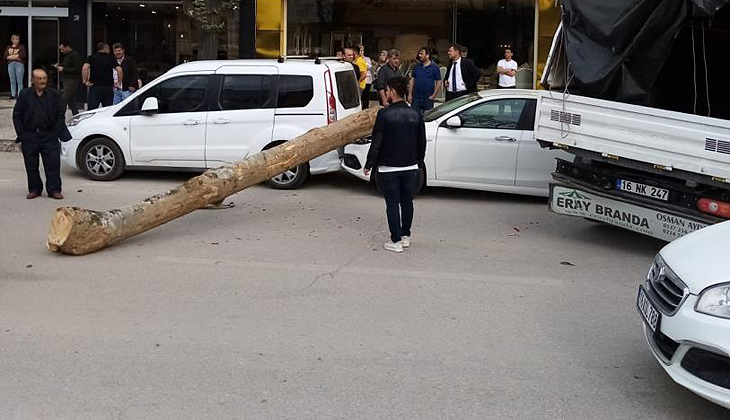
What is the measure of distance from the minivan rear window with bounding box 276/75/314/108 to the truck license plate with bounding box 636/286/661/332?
750cm

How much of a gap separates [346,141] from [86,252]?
3960mm

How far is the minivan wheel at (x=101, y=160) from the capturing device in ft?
40.5

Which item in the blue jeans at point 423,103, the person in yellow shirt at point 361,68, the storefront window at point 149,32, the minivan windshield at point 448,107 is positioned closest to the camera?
the minivan windshield at point 448,107

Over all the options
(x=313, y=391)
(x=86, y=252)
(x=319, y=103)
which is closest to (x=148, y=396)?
(x=313, y=391)

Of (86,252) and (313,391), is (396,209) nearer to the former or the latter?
(86,252)

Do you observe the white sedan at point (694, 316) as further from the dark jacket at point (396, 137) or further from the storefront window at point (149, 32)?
the storefront window at point (149, 32)

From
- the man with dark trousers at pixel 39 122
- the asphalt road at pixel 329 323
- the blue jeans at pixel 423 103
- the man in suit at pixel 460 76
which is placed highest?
the man in suit at pixel 460 76

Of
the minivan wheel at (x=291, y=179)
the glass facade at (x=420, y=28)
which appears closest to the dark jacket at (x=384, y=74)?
the glass facade at (x=420, y=28)

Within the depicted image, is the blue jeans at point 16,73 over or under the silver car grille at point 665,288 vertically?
over

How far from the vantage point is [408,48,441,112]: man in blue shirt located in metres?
15.3

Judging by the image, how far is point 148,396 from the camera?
4.84 meters

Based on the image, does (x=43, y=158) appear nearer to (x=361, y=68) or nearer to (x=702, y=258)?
(x=361, y=68)

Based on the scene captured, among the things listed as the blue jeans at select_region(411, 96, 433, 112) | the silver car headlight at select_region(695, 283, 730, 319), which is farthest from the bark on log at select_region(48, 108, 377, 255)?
the silver car headlight at select_region(695, 283, 730, 319)

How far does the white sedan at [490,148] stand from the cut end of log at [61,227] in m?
4.79
